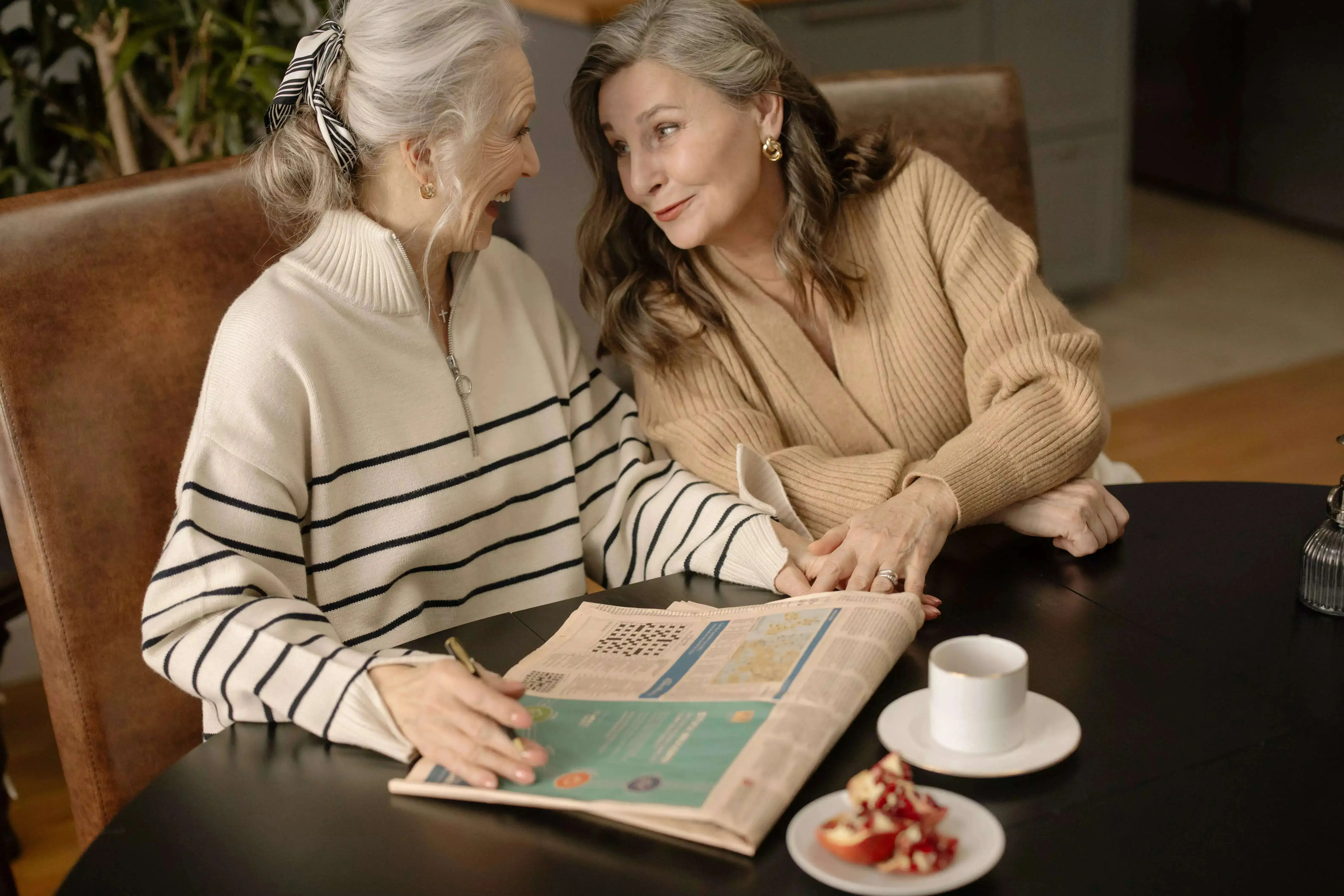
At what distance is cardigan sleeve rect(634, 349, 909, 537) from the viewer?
1484mm

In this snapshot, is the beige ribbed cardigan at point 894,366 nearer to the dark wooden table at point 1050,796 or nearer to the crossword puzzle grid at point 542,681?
the dark wooden table at point 1050,796

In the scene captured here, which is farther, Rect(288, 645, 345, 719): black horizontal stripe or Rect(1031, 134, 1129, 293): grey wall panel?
Rect(1031, 134, 1129, 293): grey wall panel

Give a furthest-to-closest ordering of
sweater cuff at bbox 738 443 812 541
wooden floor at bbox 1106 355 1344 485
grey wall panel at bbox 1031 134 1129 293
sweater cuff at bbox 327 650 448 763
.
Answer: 1. grey wall panel at bbox 1031 134 1129 293
2. wooden floor at bbox 1106 355 1344 485
3. sweater cuff at bbox 738 443 812 541
4. sweater cuff at bbox 327 650 448 763

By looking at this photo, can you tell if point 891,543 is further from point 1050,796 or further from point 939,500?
point 1050,796

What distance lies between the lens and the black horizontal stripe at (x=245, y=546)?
1192mm

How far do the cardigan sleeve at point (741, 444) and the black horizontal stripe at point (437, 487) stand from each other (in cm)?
14

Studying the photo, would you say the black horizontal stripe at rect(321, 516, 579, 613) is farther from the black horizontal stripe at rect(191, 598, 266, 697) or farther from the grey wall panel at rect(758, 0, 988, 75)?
the grey wall panel at rect(758, 0, 988, 75)

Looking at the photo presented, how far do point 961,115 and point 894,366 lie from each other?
0.49m

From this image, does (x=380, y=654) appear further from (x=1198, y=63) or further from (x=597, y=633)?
(x=1198, y=63)

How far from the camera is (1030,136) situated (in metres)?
4.14

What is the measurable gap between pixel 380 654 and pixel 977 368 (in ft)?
2.84

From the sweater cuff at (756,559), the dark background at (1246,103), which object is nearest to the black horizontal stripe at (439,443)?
the sweater cuff at (756,559)

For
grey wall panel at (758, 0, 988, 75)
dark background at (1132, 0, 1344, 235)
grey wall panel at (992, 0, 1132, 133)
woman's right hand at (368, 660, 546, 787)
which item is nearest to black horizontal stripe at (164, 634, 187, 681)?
woman's right hand at (368, 660, 546, 787)

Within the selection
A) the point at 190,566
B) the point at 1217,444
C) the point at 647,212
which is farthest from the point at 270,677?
the point at 1217,444
